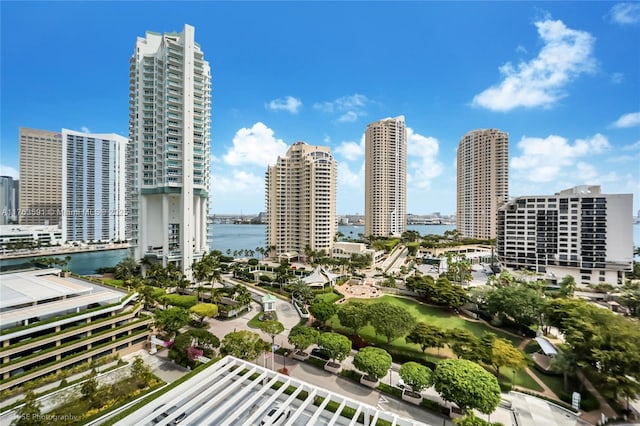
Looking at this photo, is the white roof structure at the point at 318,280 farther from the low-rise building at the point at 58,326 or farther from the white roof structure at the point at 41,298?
the white roof structure at the point at 41,298

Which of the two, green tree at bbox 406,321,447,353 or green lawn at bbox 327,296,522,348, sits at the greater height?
green tree at bbox 406,321,447,353

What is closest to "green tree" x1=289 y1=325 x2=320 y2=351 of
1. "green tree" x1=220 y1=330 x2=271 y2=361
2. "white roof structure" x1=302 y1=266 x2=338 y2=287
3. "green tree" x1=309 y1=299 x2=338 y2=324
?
"green tree" x1=220 y1=330 x2=271 y2=361

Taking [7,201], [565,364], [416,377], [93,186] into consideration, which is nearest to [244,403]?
[416,377]

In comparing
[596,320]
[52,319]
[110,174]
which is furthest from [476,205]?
[110,174]

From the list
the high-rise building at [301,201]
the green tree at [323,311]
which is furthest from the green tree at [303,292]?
the high-rise building at [301,201]

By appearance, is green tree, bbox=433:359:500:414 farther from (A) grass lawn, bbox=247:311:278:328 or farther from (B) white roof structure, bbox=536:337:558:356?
(A) grass lawn, bbox=247:311:278:328

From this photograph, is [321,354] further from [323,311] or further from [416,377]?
[416,377]

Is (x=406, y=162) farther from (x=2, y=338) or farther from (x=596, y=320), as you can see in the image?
(x=2, y=338)
